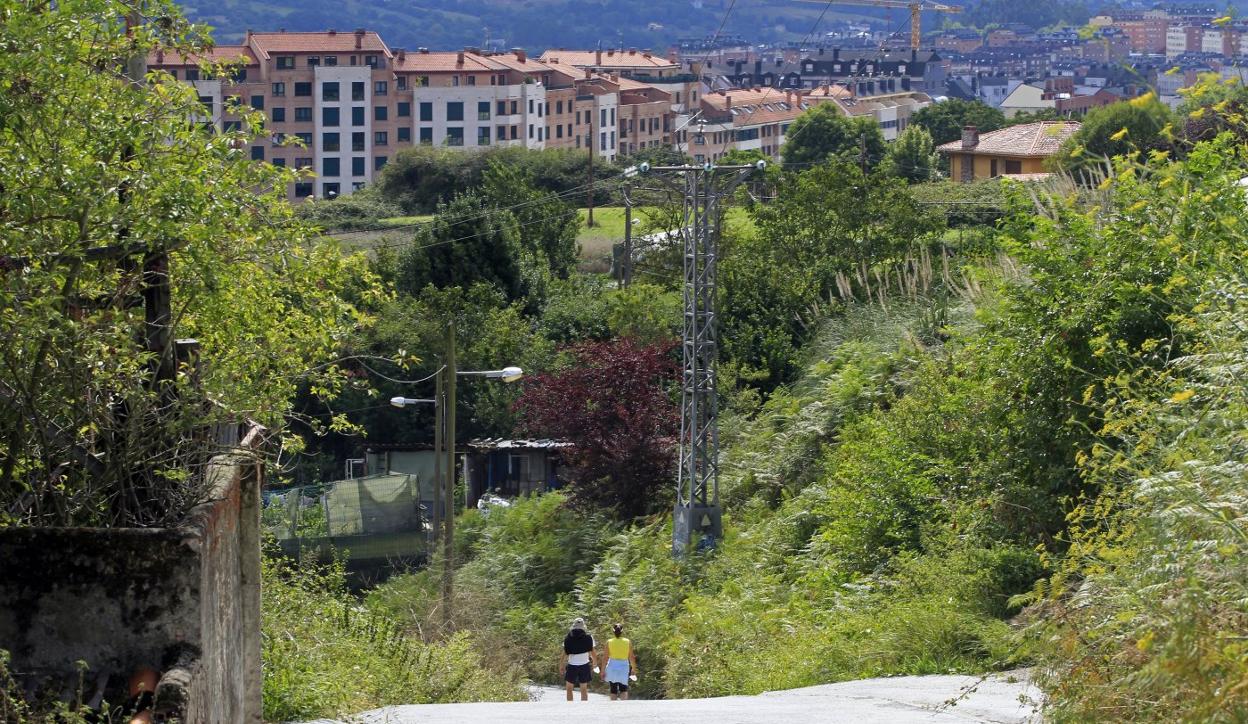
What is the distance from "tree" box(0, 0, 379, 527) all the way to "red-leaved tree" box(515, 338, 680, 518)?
18.5 m

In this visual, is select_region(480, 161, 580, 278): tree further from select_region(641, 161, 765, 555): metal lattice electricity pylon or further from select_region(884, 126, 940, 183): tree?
select_region(884, 126, 940, 183): tree

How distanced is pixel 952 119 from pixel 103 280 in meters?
105

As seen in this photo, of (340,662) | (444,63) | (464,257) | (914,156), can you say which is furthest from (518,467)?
(444,63)

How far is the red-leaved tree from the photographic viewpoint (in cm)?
2988

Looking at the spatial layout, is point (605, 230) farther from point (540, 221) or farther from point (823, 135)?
point (823, 135)

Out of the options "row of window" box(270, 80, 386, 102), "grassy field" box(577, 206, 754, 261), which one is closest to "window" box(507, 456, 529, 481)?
"grassy field" box(577, 206, 754, 261)

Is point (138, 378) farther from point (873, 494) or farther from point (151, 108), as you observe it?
point (873, 494)

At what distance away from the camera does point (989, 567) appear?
659 inches

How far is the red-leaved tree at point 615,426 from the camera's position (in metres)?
29.9

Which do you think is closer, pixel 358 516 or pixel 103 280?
pixel 103 280

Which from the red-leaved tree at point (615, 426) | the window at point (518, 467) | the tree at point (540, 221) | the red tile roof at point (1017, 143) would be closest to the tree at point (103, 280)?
the red-leaved tree at point (615, 426)

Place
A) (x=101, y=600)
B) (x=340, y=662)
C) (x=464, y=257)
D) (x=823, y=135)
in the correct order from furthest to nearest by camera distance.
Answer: (x=823, y=135) < (x=464, y=257) < (x=340, y=662) < (x=101, y=600)

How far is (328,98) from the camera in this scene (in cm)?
13000

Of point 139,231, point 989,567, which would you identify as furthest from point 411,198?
point 139,231
